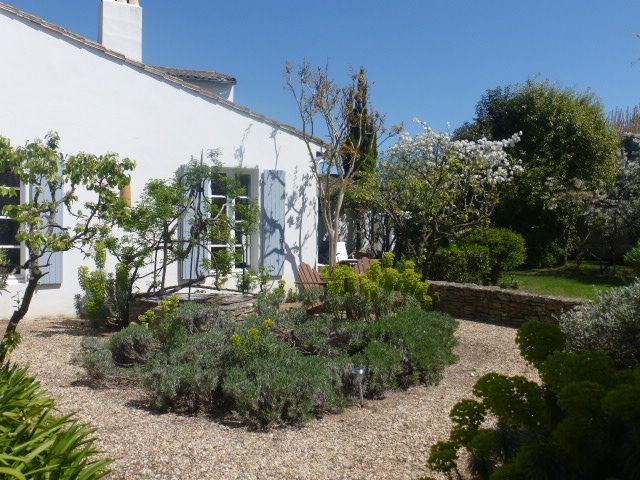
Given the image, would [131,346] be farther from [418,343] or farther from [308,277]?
[308,277]

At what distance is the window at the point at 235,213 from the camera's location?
31.7 ft

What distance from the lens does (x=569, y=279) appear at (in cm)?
1438

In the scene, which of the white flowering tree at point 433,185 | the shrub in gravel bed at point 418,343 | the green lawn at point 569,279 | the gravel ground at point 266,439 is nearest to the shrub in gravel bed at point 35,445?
the gravel ground at point 266,439

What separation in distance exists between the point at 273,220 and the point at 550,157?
8.16 m

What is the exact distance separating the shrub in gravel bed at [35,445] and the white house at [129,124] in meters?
5.93

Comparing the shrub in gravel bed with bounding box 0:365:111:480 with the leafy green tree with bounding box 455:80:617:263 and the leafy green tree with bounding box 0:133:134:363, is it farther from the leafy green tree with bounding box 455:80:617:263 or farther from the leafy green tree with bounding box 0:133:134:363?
the leafy green tree with bounding box 455:80:617:263

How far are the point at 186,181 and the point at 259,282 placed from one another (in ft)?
6.98

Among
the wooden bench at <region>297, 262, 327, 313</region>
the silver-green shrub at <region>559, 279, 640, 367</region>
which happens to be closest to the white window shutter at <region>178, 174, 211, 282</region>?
the wooden bench at <region>297, 262, 327, 313</region>

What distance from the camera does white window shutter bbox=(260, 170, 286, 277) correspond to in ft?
36.9

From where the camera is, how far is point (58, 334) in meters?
8.23

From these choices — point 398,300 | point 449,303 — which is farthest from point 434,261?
point 398,300

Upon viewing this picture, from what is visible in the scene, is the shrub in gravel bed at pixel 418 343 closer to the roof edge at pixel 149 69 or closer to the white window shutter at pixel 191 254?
the white window shutter at pixel 191 254

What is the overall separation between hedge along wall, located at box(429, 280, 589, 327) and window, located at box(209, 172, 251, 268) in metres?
2.93

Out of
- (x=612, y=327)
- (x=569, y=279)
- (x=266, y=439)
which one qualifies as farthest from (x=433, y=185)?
(x=266, y=439)
